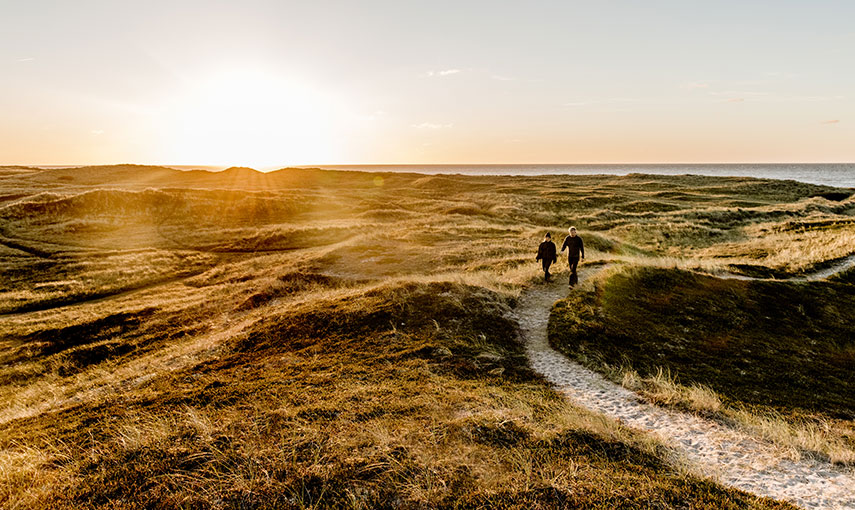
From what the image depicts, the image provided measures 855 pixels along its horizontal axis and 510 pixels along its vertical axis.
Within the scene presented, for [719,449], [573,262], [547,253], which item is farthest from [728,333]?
[719,449]

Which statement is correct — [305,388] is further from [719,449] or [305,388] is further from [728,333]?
[728,333]

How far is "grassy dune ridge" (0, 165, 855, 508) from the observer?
690 centimetres

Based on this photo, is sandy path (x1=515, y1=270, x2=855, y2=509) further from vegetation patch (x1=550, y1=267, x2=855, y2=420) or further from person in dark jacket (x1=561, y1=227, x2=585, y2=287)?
person in dark jacket (x1=561, y1=227, x2=585, y2=287)

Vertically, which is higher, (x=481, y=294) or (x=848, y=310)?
(x=481, y=294)

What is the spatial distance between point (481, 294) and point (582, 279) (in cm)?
768

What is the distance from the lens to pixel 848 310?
795 inches

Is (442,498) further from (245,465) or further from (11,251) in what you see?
(11,251)

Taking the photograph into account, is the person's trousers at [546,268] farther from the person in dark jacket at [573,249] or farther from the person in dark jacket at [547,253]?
the person in dark jacket at [573,249]

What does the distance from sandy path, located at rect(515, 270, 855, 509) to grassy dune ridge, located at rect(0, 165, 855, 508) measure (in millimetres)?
876

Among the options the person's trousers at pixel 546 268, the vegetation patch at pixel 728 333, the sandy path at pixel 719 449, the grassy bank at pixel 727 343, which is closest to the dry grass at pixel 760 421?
the grassy bank at pixel 727 343

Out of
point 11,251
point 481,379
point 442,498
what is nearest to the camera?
Answer: point 442,498

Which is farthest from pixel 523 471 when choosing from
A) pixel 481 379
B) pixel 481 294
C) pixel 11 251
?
pixel 11 251

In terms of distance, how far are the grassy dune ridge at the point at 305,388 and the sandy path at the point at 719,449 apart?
876mm

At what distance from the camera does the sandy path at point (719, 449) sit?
7.45 metres
